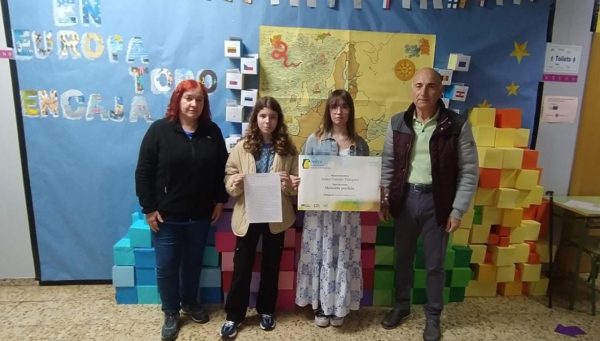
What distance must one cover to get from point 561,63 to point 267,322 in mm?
2616

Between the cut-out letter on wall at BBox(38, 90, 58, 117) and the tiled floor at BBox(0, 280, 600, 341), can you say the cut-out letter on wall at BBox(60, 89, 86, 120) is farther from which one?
the tiled floor at BBox(0, 280, 600, 341)

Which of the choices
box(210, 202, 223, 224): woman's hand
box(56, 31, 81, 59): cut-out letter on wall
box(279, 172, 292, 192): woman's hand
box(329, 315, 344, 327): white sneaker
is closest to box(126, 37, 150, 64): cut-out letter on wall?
box(56, 31, 81, 59): cut-out letter on wall

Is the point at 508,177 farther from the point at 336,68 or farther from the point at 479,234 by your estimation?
the point at 336,68

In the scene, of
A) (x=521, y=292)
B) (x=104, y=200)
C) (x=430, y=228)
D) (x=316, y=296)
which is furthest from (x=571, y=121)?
(x=104, y=200)

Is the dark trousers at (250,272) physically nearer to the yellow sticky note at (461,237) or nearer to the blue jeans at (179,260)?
the blue jeans at (179,260)

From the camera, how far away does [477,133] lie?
2.52m

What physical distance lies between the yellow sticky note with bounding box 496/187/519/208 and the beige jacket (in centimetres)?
138

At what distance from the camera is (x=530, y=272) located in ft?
8.59

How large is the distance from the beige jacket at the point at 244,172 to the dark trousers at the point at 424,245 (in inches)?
24.7

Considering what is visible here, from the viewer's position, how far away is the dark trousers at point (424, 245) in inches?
79.7

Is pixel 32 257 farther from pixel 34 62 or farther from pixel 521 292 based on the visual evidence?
pixel 521 292

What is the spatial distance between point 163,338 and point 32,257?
1.28m

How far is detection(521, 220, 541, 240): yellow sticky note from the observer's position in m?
2.59

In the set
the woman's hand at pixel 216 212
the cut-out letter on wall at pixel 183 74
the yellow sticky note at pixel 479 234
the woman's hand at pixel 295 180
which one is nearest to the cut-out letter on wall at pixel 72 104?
the cut-out letter on wall at pixel 183 74
